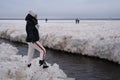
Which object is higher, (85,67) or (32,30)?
(32,30)

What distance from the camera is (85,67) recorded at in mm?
15625

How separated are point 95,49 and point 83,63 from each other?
220cm

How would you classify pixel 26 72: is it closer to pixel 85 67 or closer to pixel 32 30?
pixel 32 30

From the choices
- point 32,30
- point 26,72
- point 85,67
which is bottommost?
point 85,67

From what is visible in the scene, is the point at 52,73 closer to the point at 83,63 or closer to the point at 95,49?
the point at 83,63

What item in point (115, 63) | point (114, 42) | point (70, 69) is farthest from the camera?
point (114, 42)

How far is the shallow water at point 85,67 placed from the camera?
43.7 feet

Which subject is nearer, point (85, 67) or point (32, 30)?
point (32, 30)

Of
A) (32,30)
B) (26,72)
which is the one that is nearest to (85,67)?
(26,72)

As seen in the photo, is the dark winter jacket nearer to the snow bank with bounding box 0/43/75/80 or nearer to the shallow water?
the snow bank with bounding box 0/43/75/80

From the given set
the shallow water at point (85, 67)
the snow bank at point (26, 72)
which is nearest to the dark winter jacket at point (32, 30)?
the snow bank at point (26, 72)

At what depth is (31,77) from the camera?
9.39 metres

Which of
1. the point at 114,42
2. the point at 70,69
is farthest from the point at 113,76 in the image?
the point at 114,42

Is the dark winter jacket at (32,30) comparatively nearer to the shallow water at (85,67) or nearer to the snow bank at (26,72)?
the snow bank at (26,72)
